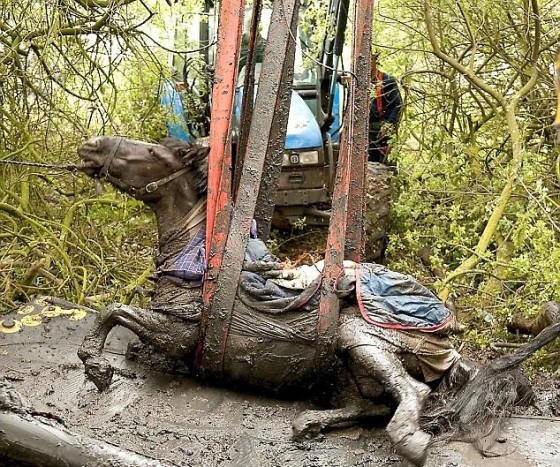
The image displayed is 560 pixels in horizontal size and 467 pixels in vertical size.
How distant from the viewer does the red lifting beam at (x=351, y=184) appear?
159 inches

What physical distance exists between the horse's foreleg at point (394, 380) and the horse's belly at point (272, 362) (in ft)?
0.70

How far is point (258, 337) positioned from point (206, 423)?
1.58ft

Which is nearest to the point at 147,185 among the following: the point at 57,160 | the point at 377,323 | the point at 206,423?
the point at 206,423

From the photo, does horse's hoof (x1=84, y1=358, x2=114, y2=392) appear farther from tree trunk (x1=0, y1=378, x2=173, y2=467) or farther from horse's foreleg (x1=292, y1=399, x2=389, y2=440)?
tree trunk (x1=0, y1=378, x2=173, y2=467)

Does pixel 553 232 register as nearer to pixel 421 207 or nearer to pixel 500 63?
pixel 421 207

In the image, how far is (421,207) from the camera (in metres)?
7.43

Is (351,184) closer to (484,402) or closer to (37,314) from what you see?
(484,402)

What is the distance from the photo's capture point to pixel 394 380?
12.6ft

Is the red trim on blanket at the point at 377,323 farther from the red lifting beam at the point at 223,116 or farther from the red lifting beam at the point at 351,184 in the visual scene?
the red lifting beam at the point at 223,116

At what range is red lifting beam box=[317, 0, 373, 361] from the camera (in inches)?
159

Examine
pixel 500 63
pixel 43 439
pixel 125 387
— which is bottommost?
pixel 125 387

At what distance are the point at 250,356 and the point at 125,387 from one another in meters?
0.69

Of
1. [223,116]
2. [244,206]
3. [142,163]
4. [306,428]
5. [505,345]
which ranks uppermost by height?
[223,116]

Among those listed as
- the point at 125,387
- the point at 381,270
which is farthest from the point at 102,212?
the point at 381,270
